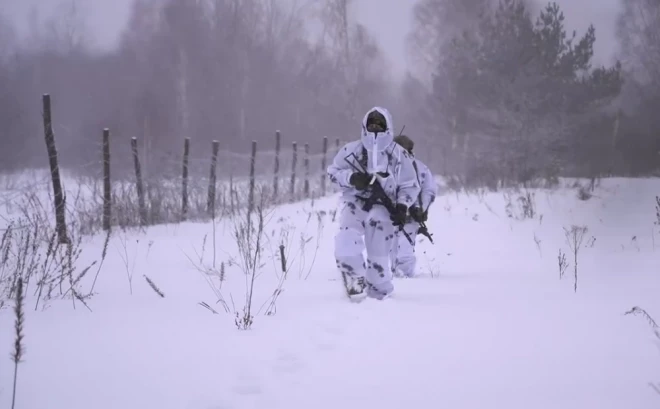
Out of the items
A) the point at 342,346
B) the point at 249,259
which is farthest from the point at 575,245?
the point at 249,259

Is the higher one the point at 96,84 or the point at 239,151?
the point at 96,84

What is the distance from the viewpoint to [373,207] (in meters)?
3.42

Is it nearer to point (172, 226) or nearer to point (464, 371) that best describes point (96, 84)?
point (172, 226)

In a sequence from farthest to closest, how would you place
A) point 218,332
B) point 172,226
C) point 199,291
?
point 172,226 < point 199,291 < point 218,332

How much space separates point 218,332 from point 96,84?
1789cm

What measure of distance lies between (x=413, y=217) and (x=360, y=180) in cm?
64

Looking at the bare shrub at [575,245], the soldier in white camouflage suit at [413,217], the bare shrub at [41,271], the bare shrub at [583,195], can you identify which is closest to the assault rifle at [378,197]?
the soldier in white camouflage suit at [413,217]

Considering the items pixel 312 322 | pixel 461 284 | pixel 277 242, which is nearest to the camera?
pixel 312 322

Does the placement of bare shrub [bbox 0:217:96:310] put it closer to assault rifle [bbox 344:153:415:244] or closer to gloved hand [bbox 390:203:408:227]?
assault rifle [bbox 344:153:415:244]

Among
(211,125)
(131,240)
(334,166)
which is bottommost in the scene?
(131,240)

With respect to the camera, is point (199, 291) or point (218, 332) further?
point (199, 291)

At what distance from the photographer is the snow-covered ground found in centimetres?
172

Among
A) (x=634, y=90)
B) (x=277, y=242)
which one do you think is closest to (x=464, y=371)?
(x=277, y=242)

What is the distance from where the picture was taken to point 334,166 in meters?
3.57
